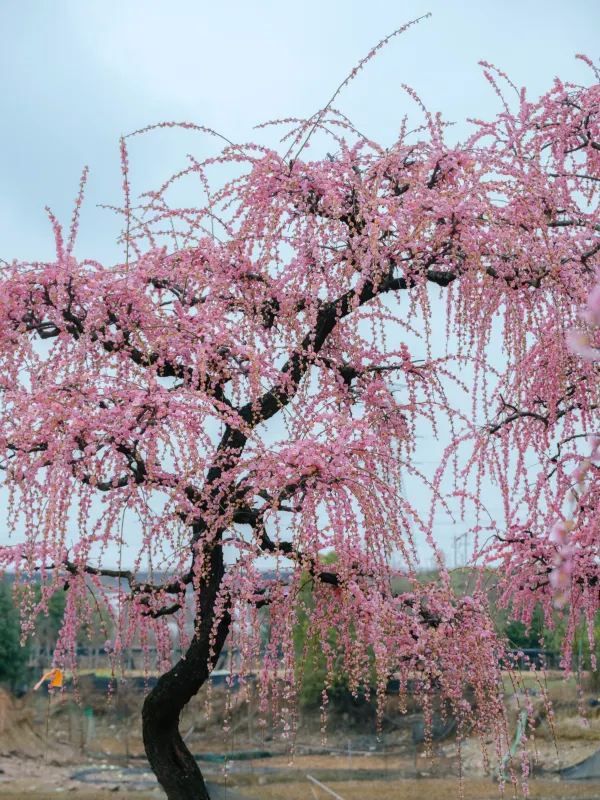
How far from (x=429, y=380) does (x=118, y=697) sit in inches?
1177

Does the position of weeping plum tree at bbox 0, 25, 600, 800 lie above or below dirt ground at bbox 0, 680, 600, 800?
above

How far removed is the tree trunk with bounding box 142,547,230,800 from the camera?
691 centimetres

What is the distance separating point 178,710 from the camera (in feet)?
23.6

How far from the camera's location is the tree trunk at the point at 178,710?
6.91 meters

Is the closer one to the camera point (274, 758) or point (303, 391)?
point (303, 391)

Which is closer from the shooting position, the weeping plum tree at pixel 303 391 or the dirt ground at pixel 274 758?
the weeping plum tree at pixel 303 391

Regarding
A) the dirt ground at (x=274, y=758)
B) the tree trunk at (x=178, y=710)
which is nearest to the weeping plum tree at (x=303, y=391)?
the tree trunk at (x=178, y=710)

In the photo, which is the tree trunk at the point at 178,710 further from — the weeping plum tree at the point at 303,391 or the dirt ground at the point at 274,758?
the dirt ground at the point at 274,758

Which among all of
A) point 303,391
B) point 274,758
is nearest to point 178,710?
point 303,391

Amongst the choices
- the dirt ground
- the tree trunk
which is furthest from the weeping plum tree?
the dirt ground

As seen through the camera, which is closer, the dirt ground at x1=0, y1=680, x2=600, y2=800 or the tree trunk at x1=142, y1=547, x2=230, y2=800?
the tree trunk at x1=142, y1=547, x2=230, y2=800

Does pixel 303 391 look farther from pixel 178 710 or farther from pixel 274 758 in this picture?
pixel 274 758

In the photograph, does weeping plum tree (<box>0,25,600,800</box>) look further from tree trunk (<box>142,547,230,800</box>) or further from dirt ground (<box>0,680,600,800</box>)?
dirt ground (<box>0,680,600,800</box>)

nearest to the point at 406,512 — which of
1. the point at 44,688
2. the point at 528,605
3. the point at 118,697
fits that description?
the point at 528,605
